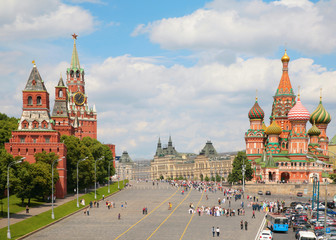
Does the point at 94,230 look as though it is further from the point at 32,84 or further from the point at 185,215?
the point at 32,84

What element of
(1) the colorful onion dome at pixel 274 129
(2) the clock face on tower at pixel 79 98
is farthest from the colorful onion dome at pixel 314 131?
(2) the clock face on tower at pixel 79 98

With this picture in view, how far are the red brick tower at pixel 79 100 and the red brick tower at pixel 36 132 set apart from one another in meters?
82.4

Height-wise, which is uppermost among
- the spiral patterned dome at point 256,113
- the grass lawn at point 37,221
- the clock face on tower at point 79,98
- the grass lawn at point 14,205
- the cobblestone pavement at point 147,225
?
the clock face on tower at point 79,98

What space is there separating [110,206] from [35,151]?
65.4 ft

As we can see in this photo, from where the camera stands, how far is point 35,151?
97188 mm

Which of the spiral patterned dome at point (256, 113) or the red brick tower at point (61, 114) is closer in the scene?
the red brick tower at point (61, 114)

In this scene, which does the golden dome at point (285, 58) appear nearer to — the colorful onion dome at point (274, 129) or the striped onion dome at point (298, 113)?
the striped onion dome at point (298, 113)

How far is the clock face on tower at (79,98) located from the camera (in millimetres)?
186750

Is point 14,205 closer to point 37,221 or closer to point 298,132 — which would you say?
point 37,221

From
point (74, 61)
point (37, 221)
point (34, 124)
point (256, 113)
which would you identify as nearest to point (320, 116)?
point (256, 113)

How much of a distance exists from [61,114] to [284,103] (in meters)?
70.3

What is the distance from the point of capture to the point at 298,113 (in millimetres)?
158375

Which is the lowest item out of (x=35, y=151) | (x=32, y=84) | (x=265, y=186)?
(x=265, y=186)

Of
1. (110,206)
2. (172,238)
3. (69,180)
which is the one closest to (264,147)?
(69,180)
